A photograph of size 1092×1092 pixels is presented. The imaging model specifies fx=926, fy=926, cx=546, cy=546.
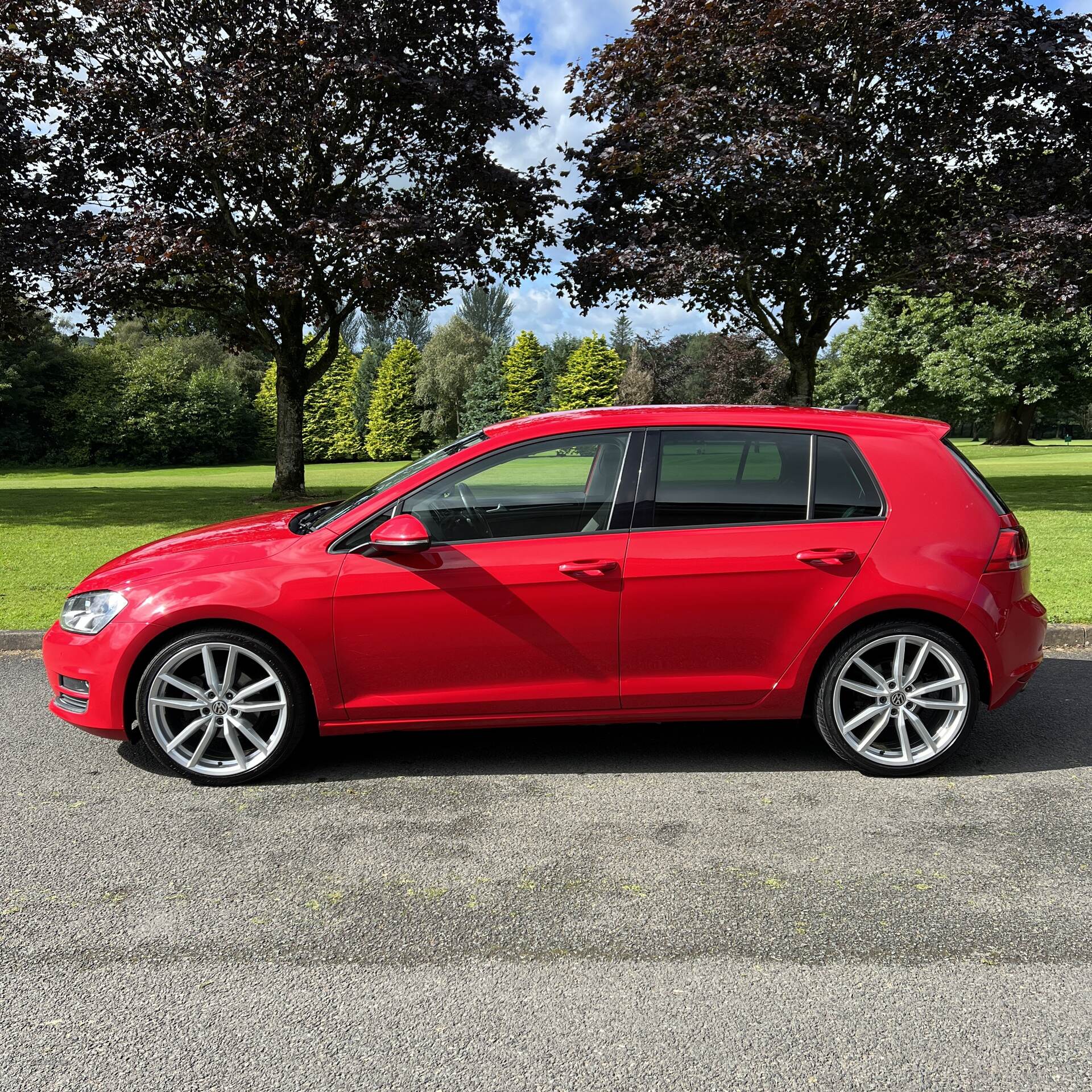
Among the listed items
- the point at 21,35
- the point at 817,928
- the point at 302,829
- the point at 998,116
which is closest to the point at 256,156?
the point at 21,35

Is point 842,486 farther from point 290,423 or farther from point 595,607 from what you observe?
→ point 290,423

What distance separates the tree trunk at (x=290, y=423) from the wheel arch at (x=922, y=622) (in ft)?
53.5

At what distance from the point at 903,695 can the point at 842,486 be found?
1.00 metres

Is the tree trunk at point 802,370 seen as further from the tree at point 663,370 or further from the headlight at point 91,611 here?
the tree at point 663,370

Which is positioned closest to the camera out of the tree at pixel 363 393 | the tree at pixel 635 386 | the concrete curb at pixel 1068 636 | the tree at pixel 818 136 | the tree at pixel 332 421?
the concrete curb at pixel 1068 636

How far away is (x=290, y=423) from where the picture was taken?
19766 millimetres

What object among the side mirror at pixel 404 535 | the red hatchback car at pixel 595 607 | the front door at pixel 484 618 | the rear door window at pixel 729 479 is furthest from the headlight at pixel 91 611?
the rear door window at pixel 729 479

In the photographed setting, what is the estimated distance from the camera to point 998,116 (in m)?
17.2

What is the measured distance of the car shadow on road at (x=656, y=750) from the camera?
4375 mm

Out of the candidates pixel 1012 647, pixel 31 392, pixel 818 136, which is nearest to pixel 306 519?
pixel 1012 647

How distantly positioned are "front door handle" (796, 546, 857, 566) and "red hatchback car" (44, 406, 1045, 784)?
1cm

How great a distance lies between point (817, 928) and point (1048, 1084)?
80cm

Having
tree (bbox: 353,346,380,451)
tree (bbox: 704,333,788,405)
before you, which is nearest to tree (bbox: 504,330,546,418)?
tree (bbox: 353,346,380,451)

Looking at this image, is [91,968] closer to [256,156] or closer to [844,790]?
[844,790]
